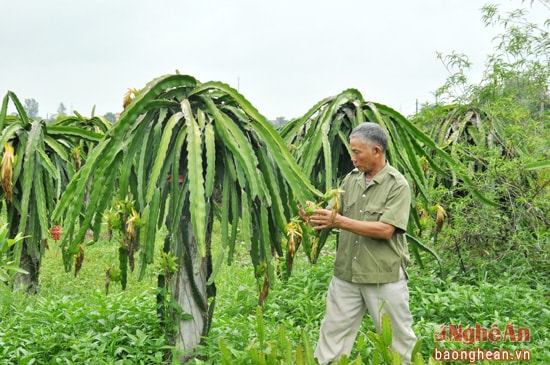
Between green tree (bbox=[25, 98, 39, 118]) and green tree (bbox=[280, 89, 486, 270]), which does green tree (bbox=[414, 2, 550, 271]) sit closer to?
green tree (bbox=[280, 89, 486, 270])

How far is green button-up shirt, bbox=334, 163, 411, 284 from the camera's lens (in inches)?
112

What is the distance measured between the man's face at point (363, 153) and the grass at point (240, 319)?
0.81m

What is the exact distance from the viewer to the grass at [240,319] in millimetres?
3059

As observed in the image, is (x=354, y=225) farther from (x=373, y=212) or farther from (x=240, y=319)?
(x=240, y=319)

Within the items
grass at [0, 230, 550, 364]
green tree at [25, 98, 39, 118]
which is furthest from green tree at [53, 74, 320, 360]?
green tree at [25, 98, 39, 118]

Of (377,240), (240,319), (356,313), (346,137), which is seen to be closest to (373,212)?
(377,240)

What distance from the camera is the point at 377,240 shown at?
2.91 metres

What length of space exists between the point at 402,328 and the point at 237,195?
1.10m

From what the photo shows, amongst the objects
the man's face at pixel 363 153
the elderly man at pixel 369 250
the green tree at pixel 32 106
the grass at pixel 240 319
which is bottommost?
the grass at pixel 240 319

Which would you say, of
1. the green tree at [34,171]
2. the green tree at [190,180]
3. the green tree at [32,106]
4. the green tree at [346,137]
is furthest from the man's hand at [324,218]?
the green tree at [32,106]

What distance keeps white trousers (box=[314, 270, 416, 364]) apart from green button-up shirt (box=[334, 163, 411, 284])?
0.07m

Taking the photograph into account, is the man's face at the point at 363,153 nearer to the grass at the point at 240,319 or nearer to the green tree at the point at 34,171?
the grass at the point at 240,319

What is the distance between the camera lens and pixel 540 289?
4.38 meters

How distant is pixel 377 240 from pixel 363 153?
470mm
